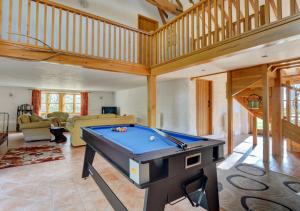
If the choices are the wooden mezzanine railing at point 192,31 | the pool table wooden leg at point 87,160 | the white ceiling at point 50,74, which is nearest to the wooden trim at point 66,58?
the white ceiling at point 50,74

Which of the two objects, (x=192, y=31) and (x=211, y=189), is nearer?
(x=211, y=189)

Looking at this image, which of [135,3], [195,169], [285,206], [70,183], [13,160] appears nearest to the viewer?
[195,169]

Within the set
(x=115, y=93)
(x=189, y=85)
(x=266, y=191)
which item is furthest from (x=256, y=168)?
(x=115, y=93)

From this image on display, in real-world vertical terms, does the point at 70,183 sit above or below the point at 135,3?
below

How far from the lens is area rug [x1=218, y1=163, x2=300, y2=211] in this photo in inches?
81.4

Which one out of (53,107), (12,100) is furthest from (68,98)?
(12,100)

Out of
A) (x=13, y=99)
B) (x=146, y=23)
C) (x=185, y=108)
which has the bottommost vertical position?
(x=185, y=108)

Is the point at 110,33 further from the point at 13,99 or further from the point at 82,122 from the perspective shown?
the point at 13,99

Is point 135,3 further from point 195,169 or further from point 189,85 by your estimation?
point 195,169

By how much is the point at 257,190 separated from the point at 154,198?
2005 millimetres

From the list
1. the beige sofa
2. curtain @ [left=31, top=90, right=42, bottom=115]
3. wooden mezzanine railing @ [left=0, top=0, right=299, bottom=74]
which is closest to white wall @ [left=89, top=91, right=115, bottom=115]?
curtain @ [left=31, top=90, right=42, bottom=115]

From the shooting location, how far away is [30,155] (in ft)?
13.3

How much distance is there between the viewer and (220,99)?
6.54 meters

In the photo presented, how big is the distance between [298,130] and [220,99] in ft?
9.51
